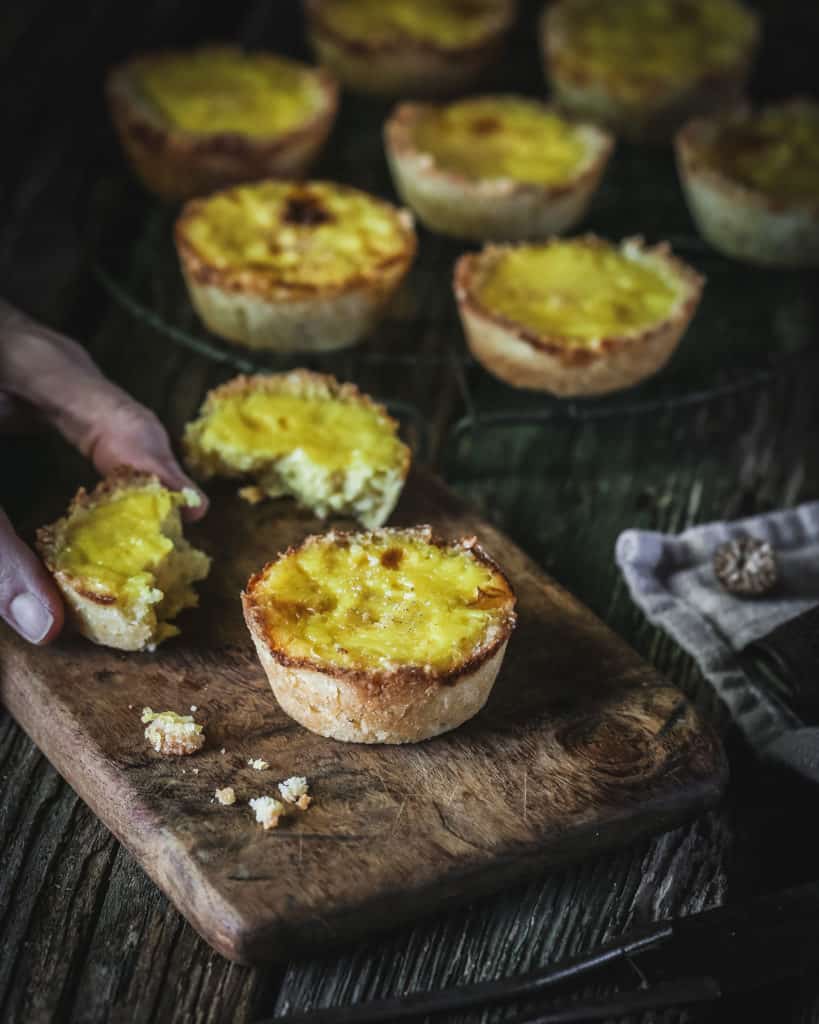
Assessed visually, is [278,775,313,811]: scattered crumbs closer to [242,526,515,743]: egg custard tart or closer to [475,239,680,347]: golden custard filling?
[242,526,515,743]: egg custard tart

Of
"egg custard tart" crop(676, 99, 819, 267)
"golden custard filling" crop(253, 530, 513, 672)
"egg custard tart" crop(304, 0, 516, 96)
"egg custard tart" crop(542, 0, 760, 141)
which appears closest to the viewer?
"golden custard filling" crop(253, 530, 513, 672)

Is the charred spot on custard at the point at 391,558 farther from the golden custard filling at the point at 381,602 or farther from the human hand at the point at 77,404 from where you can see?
the human hand at the point at 77,404

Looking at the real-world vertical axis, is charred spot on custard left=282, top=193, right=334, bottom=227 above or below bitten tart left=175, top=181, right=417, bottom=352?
above

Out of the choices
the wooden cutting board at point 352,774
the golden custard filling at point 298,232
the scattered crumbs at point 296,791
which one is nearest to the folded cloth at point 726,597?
the wooden cutting board at point 352,774

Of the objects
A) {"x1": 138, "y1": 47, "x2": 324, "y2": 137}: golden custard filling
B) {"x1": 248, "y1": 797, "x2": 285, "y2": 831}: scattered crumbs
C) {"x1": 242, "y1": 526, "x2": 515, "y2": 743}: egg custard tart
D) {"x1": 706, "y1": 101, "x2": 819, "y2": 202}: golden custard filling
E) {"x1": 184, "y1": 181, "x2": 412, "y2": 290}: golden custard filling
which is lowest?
{"x1": 138, "y1": 47, "x2": 324, "y2": 137}: golden custard filling

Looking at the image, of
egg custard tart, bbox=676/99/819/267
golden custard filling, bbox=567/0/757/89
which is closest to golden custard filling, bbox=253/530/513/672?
egg custard tart, bbox=676/99/819/267

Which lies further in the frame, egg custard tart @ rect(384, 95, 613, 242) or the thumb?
egg custard tart @ rect(384, 95, 613, 242)

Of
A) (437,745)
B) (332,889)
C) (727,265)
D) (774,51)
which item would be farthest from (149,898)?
(774,51)

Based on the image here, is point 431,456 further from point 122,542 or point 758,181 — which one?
point 758,181
